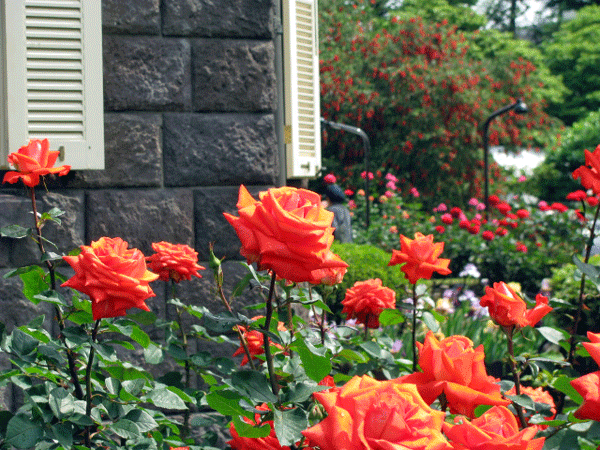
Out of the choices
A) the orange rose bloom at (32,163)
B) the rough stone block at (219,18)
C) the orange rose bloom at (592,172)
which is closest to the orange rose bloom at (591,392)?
the orange rose bloom at (592,172)

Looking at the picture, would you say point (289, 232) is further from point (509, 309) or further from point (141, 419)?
point (141, 419)

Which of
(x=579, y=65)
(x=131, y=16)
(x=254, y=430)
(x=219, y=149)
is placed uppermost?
(x=579, y=65)

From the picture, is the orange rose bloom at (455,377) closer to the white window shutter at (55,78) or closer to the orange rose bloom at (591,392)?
the orange rose bloom at (591,392)

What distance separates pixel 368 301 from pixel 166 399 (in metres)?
0.67

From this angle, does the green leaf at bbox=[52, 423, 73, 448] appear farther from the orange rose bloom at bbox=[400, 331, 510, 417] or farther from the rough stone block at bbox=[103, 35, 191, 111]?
the rough stone block at bbox=[103, 35, 191, 111]

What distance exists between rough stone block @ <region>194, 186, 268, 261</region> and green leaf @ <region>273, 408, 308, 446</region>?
6.32 ft

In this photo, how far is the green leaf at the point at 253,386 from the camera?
1106 mm

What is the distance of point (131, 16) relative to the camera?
284cm

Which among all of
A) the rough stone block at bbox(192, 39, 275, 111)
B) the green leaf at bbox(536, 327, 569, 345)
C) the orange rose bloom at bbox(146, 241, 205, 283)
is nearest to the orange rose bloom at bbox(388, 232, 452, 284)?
the green leaf at bbox(536, 327, 569, 345)

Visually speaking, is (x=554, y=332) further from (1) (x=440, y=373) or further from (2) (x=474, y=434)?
(2) (x=474, y=434)

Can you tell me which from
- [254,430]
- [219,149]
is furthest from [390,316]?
[219,149]

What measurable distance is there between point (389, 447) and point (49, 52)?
8.49 ft

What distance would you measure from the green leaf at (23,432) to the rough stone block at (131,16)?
194 centimetres

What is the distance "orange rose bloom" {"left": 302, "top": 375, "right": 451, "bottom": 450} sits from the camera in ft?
2.14
